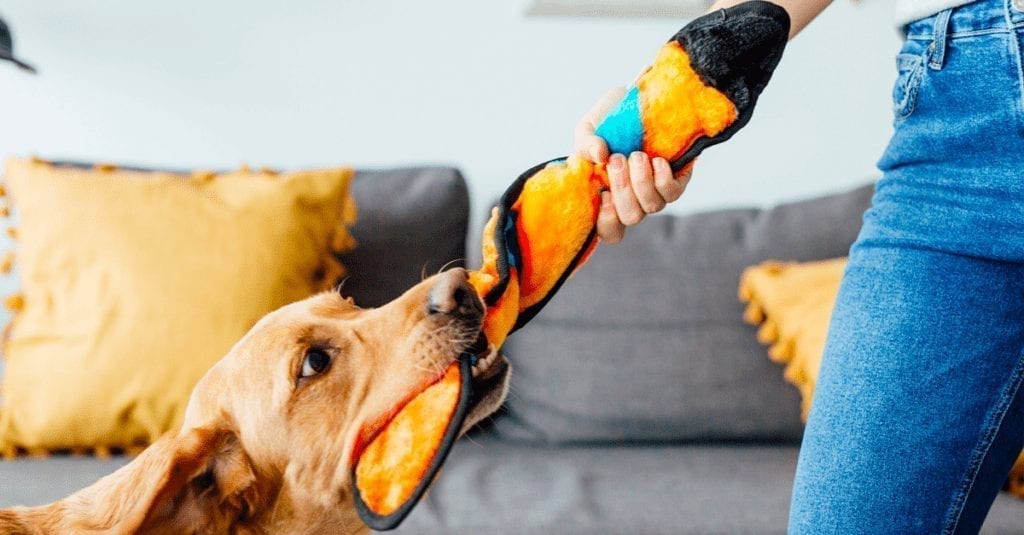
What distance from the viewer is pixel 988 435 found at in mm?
1027

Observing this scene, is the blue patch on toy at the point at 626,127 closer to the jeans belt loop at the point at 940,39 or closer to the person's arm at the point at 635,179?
the person's arm at the point at 635,179

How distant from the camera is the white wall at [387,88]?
2.59 m

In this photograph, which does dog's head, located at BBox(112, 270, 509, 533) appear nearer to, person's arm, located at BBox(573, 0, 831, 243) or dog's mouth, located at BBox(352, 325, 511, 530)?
dog's mouth, located at BBox(352, 325, 511, 530)

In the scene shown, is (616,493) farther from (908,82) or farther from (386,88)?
(386,88)

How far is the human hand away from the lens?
3.63 feet

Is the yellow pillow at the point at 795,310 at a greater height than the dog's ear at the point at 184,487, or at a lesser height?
lesser

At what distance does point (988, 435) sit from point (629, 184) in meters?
0.51

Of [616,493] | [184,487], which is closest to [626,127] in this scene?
[184,487]

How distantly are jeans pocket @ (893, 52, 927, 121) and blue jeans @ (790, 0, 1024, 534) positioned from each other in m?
0.02

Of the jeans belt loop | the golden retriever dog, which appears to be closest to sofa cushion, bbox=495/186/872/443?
the golden retriever dog

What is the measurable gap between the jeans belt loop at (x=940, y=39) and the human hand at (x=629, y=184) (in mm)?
311

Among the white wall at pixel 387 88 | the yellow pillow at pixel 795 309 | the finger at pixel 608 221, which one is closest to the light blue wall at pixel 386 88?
the white wall at pixel 387 88

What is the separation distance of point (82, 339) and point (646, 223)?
146 cm

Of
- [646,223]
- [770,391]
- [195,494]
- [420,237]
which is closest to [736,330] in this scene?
[770,391]
